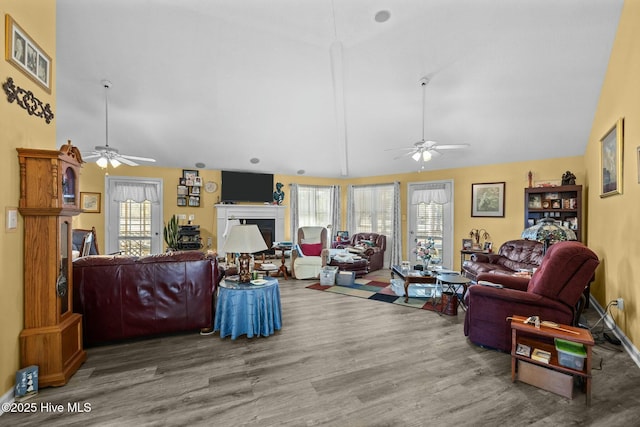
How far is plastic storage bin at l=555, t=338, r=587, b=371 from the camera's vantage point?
217 cm

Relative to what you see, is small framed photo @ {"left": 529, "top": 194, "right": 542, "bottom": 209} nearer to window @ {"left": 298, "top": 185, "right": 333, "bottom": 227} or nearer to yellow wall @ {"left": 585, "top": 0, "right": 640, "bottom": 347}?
yellow wall @ {"left": 585, "top": 0, "right": 640, "bottom": 347}

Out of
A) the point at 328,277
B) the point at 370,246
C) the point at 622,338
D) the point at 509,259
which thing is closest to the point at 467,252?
the point at 509,259

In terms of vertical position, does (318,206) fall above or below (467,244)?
above

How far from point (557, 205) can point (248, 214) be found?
6646mm

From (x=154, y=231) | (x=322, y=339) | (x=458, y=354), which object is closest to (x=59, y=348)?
(x=322, y=339)

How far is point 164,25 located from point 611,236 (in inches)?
242

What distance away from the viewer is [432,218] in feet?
23.4

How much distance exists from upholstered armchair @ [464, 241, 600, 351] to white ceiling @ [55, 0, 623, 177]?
8.59ft

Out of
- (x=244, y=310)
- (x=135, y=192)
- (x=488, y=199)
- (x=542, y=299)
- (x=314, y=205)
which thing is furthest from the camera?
(x=314, y=205)

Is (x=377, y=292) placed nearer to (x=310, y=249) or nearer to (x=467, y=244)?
(x=310, y=249)

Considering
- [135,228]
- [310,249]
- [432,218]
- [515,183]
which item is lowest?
[310,249]

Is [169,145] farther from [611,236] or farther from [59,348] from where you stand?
[611,236]

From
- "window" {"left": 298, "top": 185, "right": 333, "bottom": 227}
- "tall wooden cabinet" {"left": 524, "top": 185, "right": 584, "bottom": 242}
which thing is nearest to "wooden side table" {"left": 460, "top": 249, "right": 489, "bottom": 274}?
"tall wooden cabinet" {"left": 524, "top": 185, "right": 584, "bottom": 242}

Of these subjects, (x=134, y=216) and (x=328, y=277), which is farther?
(x=134, y=216)
